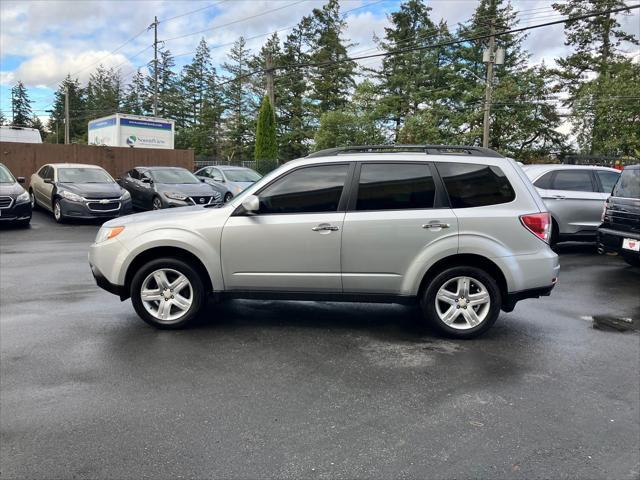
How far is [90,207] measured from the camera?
13039mm

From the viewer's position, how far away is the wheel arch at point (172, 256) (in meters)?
5.12

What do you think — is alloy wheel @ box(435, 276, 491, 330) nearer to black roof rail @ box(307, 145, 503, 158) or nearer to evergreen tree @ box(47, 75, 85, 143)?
black roof rail @ box(307, 145, 503, 158)

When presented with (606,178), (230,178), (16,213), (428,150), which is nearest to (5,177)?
(16,213)

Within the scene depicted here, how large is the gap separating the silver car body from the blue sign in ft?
75.7

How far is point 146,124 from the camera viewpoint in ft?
87.6

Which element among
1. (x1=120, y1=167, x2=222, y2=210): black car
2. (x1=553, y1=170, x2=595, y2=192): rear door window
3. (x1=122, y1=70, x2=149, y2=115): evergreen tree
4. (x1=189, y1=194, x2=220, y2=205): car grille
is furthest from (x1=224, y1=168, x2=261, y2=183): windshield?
(x1=122, y1=70, x2=149, y2=115): evergreen tree

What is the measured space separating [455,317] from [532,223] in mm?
1160

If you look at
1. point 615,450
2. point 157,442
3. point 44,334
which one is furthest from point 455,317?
point 44,334

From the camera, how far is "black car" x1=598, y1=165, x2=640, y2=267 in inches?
305

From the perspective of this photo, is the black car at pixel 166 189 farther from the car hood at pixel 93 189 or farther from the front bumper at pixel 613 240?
the front bumper at pixel 613 240

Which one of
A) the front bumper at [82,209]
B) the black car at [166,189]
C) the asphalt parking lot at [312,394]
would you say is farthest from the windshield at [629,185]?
the front bumper at [82,209]

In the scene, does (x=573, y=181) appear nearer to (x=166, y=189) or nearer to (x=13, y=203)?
(x=166, y=189)

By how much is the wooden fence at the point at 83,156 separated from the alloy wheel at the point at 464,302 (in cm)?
1927

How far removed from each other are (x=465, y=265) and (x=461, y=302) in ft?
1.18
